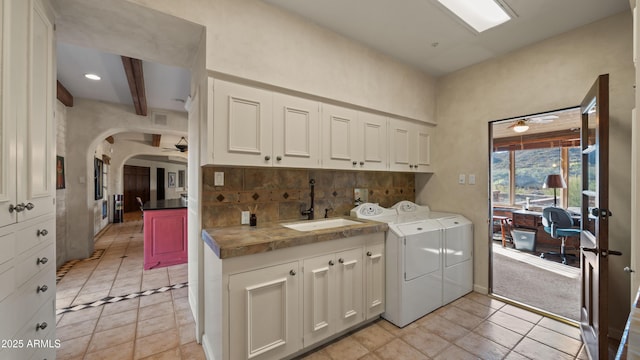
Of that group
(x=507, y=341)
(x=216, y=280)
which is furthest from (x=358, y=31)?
(x=507, y=341)

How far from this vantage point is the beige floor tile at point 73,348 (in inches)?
75.2

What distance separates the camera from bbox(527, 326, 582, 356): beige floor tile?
199 centimetres

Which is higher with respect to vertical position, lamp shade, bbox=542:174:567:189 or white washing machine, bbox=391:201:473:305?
lamp shade, bbox=542:174:567:189

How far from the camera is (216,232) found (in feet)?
6.42

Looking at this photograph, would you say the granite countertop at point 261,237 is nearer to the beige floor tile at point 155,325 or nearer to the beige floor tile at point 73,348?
the beige floor tile at point 155,325

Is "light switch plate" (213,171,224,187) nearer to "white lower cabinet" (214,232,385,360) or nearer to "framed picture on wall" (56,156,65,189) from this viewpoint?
"white lower cabinet" (214,232,385,360)

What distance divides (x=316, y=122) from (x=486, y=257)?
254 cm

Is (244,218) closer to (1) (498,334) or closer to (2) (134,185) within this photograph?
(1) (498,334)

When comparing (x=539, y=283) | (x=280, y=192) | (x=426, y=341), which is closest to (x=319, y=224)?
(x=280, y=192)

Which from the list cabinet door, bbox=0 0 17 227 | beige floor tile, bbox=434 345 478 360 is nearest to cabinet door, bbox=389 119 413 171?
beige floor tile, bbox=434 345 478 360

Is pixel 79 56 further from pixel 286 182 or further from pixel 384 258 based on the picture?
pixel 384 258

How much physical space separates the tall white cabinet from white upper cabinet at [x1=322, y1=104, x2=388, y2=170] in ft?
6.18

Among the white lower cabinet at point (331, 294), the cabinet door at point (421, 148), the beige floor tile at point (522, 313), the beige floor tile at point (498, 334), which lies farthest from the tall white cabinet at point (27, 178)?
the beige floor tile at point (522, 313)

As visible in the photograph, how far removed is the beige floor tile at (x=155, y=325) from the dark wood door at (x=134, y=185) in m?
9.58
